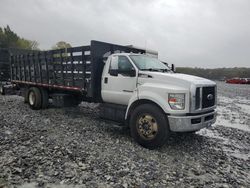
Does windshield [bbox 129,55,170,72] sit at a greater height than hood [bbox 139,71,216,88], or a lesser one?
greater


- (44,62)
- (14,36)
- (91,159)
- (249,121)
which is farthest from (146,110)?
(14,36)

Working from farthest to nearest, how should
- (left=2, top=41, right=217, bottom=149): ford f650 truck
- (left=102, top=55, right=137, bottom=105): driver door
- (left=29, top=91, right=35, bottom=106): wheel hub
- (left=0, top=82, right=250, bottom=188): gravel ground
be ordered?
(left=29, top=91, right=35, bottom=106): wheel hub → (left=102, top=55, right=137, bottom=105): driver door → (left=2, top=41, right=217, bottom=149): ford f650 truck → (left=0, top=82, right=250, bottom=188): gravel ground

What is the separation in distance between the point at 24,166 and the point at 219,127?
6890 millimetres

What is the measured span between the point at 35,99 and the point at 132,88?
17.5 feet

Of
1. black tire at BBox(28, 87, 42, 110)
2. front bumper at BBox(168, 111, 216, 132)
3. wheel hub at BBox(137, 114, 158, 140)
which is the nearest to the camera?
front bumper at BBox(168, 111, 216, 132)

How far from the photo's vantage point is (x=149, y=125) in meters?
5.31

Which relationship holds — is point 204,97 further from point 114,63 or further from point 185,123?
point 114,63

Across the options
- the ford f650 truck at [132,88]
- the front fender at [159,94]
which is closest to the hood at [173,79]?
the ford f650 truck at [132,88]

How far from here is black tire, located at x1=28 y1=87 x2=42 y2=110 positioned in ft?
30.4

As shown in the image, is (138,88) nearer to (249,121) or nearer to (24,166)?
(24,166)

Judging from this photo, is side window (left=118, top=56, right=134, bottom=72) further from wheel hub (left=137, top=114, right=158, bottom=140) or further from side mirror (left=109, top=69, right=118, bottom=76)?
wheel hub (left=137, top=114, right=158, bottom=140)

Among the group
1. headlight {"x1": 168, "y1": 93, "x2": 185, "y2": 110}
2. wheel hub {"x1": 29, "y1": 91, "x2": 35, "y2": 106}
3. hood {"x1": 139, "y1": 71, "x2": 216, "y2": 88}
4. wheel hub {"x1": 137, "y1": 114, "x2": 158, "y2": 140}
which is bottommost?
wheel hub {"x1": 137, "y1": 114, "x2": 158, "y2": 140}

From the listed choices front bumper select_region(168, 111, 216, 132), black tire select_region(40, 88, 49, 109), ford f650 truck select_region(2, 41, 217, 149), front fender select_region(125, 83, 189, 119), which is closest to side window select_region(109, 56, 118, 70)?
ford f650 truck select_region(2, 41, 217, 149)

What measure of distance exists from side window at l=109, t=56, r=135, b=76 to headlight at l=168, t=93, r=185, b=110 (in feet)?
4.82
